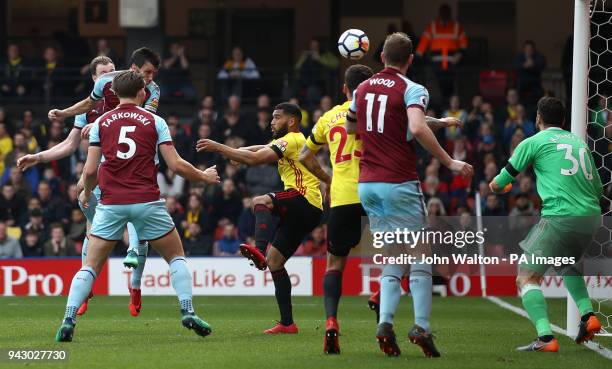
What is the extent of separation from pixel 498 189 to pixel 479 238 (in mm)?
9258

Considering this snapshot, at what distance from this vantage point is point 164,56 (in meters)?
24.9

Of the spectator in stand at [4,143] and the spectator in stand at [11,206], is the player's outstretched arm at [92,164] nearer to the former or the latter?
the spectator in stand at [11,206]

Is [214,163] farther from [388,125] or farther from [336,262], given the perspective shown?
[388,125]

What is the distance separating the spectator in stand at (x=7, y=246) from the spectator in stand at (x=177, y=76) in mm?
5334

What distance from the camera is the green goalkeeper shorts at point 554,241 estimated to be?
10000 mm

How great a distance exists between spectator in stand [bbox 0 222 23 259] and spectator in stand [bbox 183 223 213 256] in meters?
2.66

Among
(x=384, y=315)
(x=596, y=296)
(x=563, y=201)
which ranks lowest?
(x=596, y=296)

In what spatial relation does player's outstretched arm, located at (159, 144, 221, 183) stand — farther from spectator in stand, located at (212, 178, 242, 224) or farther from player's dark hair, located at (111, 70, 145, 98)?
spectator in stand, located at (212, 178, 242, 224)

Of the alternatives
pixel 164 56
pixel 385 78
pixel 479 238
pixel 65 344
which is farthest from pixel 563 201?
pixel 164 56

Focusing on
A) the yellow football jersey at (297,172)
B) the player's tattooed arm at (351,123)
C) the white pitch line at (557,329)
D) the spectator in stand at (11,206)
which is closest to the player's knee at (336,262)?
the player's tattooed arm at (351,123)

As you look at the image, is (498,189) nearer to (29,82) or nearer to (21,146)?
(21,146)

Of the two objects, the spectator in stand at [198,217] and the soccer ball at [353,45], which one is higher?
the soccer ball at [353,45]

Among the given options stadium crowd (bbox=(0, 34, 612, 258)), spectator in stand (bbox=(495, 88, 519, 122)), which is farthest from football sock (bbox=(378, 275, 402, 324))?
spectator in stand (bbox=(495, 88, 519, 122))

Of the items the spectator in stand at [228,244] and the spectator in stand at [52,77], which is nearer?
the spectator in stand at [228,244]
